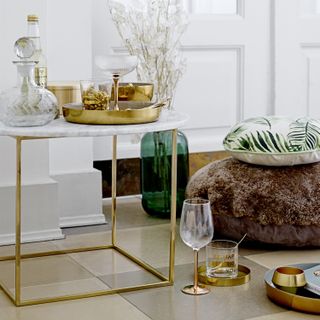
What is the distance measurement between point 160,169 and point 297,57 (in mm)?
1183

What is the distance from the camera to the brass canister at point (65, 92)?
272 cm

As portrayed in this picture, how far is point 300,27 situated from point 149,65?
1184 mm

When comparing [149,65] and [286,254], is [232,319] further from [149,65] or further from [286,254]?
[149,65]

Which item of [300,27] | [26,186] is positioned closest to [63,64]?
[26,186]

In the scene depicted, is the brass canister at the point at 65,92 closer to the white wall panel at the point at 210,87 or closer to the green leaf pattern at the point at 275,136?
the green leaf pattern at the point at 275,136

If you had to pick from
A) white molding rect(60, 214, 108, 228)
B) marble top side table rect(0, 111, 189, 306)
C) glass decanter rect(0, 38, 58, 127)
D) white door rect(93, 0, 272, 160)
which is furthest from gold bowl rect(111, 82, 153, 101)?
white door rect(93, 0, 272, 160)

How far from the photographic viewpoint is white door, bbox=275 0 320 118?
4.15m

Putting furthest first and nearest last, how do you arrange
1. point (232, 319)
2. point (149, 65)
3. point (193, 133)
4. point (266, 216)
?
point (193, 133), point (149, 65), point (266, 216), point (232, 319)

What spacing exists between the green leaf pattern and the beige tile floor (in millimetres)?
395

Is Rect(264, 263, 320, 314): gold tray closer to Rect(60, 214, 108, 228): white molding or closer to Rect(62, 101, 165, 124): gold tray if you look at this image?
Rect(62, 101, 165, 124): gold tray

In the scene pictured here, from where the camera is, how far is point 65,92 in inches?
108

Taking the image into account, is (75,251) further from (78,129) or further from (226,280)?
(78,129)

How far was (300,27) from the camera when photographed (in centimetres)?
420

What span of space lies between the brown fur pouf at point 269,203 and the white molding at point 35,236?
0.65 meters
